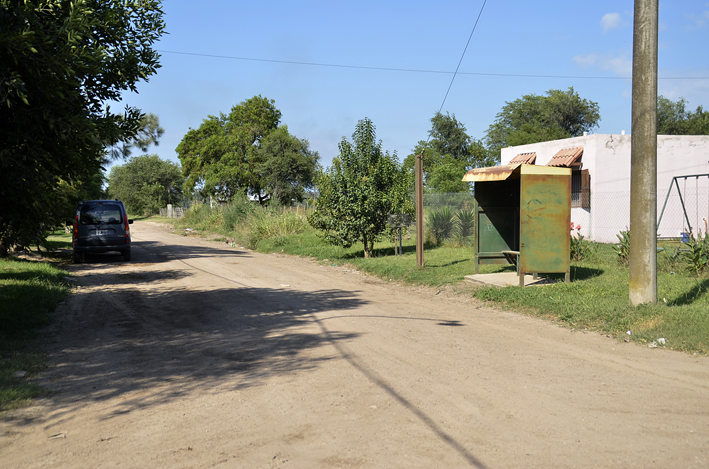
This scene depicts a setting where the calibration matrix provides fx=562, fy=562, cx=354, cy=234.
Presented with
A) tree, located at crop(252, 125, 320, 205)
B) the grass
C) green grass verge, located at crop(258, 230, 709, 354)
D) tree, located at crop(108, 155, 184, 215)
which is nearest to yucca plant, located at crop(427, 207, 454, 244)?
the grass

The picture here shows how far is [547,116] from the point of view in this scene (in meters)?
56.1

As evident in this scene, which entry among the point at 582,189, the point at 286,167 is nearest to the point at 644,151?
the point at 582,189

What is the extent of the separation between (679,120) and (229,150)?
42472mm

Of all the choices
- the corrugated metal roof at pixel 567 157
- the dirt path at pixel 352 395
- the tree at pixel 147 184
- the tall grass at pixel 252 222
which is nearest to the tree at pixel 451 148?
the tall grass at pixel 252 222

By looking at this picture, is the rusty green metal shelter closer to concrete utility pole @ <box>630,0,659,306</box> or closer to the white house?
concrete utility pole @ <box>630,0,659,306</box>

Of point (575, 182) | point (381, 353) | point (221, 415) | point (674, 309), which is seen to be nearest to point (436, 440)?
point (221, 415)

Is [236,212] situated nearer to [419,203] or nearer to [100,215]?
[100,215]

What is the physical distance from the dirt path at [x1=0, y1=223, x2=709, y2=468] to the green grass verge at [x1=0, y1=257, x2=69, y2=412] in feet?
0.80

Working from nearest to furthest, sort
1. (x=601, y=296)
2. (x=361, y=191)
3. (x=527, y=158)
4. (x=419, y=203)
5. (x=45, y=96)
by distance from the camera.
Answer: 1. (x=45, y=96)
2. (x=601, y=296)
3. (x=419, y=203)
4. (x=361, y=191)
5. (x=527, y=158)

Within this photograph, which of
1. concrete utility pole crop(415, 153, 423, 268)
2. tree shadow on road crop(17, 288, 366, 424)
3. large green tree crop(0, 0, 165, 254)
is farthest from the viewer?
concrete utility pole crop(415, 153, 423, 268)

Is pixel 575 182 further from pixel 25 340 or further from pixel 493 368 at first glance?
pixel 25 340

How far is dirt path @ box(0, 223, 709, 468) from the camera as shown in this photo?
12.5 feet

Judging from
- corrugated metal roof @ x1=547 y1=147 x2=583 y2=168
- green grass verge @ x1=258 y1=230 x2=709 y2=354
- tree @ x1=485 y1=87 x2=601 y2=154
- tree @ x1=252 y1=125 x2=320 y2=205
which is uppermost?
tree @ x1=485 y1=87 x2=601 y2=154

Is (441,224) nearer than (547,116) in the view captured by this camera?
Result: Yes
